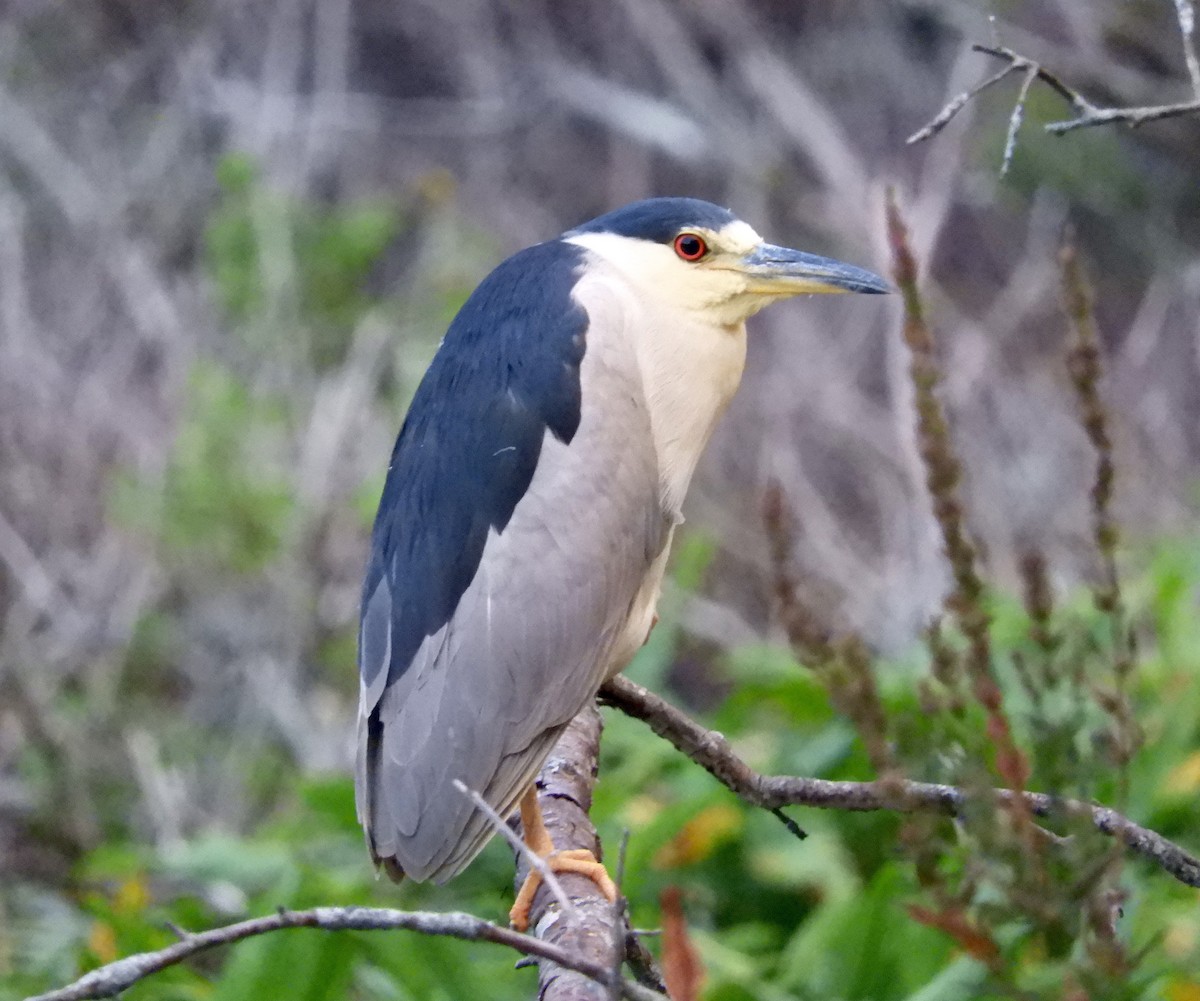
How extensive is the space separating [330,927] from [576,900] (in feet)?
2.32

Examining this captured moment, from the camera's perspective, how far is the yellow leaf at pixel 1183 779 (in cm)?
286

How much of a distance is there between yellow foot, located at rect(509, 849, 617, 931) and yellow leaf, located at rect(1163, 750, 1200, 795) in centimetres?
135

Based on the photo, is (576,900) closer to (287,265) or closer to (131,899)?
(131,899)

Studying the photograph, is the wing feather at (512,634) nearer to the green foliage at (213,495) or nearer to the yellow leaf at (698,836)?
the yellow leaf at (698,836)

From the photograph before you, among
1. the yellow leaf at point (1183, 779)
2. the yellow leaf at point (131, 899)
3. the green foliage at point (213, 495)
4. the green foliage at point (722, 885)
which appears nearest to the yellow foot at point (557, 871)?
the green foliage at point (722, 885)

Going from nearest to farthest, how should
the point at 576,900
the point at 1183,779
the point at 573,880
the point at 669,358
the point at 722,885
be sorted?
the point at 576,900 → the point at 573,880 → the point at 669,358 → the point at 1183,779 → the point at 722,885

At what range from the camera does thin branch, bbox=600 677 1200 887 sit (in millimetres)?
1141

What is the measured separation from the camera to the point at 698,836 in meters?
2.92

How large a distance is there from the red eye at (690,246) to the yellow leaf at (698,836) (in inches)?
45.1

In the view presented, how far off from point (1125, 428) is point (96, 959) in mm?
3920

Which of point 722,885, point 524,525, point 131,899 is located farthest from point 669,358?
point 131,899

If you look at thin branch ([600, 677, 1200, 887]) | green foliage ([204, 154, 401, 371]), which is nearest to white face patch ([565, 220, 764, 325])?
thin branch ([600, 677, 1200, 887])

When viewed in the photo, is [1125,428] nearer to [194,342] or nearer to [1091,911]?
[194,342]

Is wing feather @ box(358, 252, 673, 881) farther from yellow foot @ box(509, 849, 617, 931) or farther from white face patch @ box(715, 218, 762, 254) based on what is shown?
white face patch @ box(715, 218, 762, 254)
